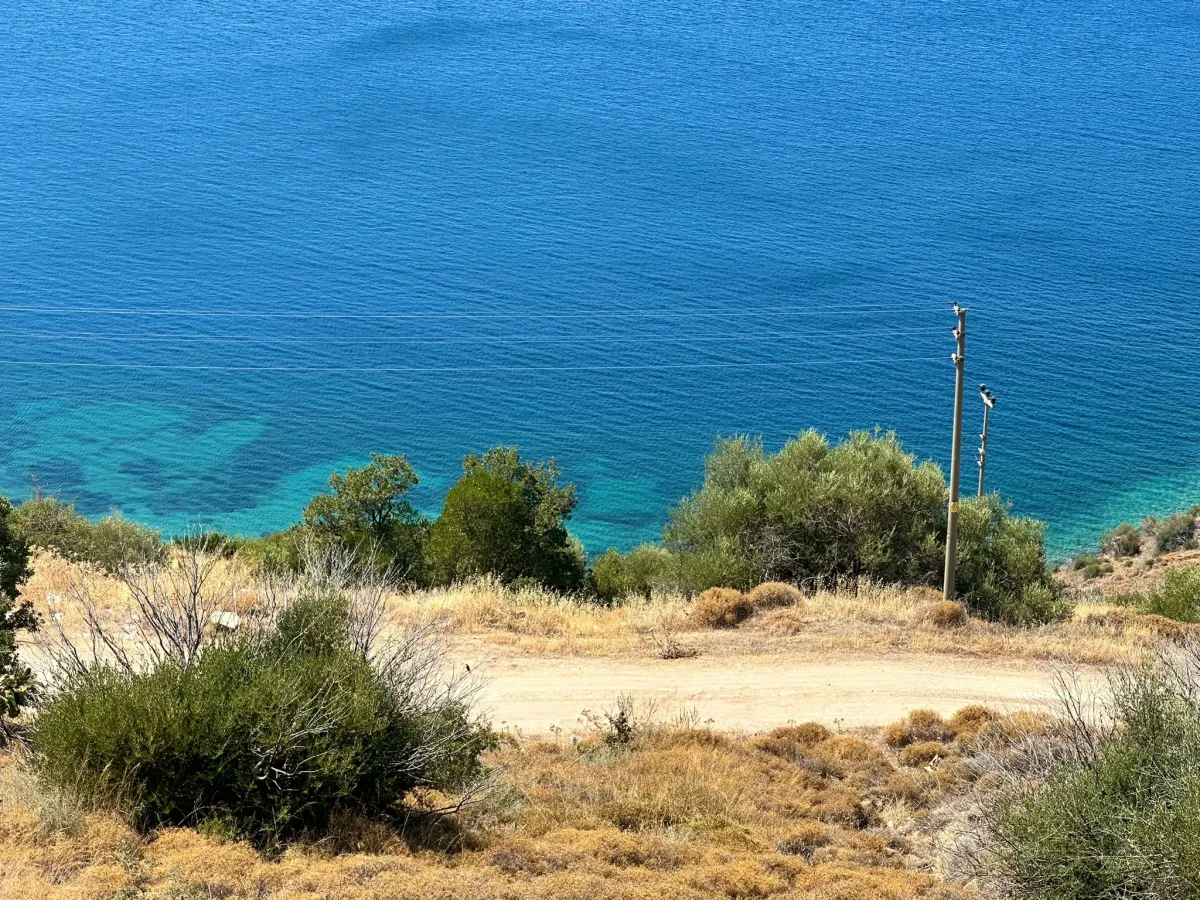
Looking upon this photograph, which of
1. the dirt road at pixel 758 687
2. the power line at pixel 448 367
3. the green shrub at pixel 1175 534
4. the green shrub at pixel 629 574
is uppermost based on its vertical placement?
the power line at pixel 448 367

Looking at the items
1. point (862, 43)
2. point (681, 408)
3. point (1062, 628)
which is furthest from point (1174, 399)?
point (862, 43)

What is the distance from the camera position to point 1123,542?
160 feet

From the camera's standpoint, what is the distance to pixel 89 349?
67.9 metres

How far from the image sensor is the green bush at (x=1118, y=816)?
9.99 m

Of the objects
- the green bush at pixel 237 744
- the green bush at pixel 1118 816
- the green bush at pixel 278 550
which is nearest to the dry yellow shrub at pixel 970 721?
the green bush at pixel 1118 816

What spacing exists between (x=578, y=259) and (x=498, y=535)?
5014 centimetres

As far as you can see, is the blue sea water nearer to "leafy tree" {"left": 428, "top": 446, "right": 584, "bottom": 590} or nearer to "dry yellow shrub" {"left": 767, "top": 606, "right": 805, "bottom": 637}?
"leafy tree" {"left": 428, "top": 446, "right": 584, "bottom": 590}

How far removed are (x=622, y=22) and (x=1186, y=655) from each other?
121 m

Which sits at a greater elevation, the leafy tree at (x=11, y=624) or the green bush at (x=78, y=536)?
the green bush at (x=78, y=536)

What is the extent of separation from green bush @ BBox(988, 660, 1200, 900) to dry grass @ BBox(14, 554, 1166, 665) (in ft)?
28.4

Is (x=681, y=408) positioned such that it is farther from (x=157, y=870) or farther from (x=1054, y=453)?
(x=157, y=870)

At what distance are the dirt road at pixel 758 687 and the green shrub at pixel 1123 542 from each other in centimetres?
3071

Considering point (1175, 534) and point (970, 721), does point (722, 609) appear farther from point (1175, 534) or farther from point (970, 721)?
point (1175, 534)

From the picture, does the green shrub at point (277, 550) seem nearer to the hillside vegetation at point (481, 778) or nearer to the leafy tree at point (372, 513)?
the leafy tree at point (372, 513)
